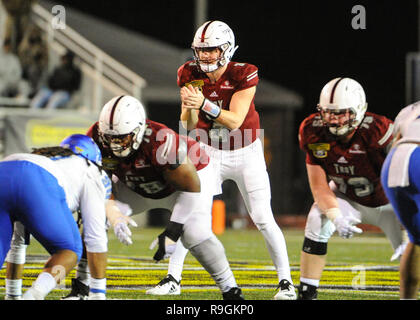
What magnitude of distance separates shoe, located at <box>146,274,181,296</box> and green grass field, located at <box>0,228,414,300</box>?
0.06 m

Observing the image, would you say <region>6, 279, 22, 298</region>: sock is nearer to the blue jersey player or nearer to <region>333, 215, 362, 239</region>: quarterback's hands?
<region>333, 215, 362, 239</region>: quarterback's hands

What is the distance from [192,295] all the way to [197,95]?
137cm

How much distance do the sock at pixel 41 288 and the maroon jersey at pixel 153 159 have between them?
41.6 inches

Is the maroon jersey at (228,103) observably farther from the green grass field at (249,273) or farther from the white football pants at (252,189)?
the green grass field at (249,273)

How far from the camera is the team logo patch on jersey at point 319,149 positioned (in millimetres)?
5414

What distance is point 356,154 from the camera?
5.37 m

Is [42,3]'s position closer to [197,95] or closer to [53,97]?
[53,97]

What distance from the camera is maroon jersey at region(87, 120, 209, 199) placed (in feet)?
16.4

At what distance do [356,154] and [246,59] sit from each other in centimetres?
1643

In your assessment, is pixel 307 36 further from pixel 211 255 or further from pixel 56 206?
pixel 56 206

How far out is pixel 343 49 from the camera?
2167 cm

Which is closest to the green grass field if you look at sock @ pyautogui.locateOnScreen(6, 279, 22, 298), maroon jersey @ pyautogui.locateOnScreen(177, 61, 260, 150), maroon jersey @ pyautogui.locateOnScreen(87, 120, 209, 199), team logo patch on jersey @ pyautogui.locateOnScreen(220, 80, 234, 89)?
Result: sock @ pyautogui.locateOnScreen(6, 279, 22, 298)

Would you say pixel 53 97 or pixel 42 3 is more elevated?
pixel 42 3

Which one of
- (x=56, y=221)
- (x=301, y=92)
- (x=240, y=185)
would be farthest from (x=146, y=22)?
(x=56, y=221)
